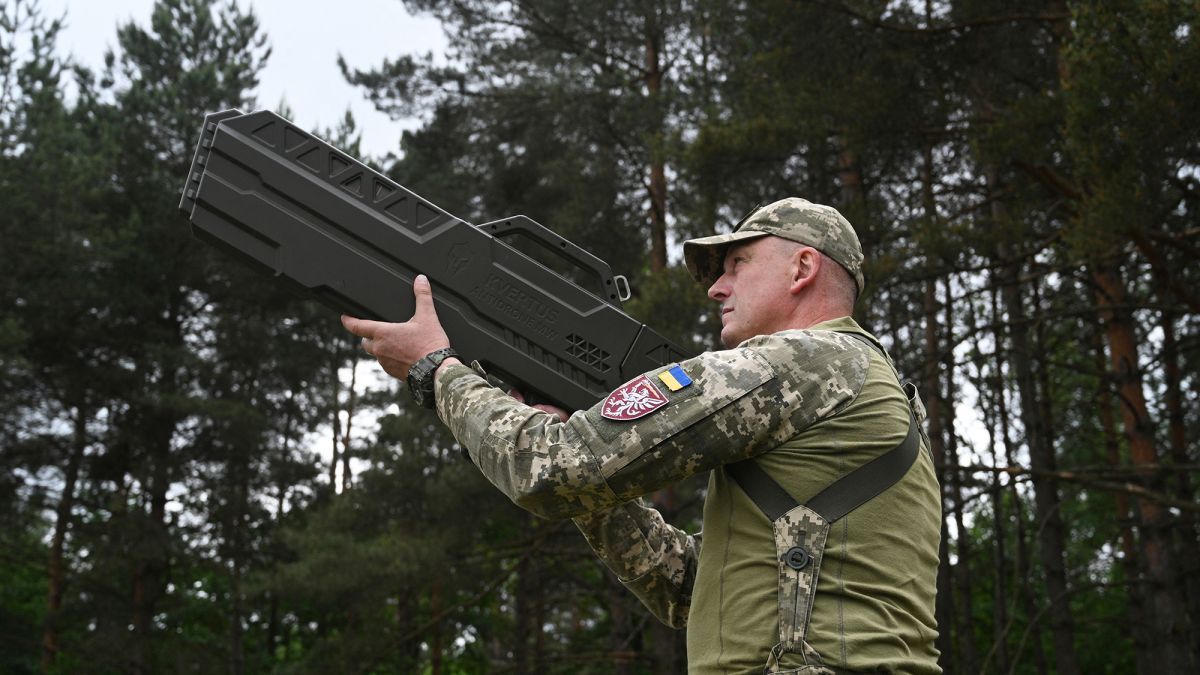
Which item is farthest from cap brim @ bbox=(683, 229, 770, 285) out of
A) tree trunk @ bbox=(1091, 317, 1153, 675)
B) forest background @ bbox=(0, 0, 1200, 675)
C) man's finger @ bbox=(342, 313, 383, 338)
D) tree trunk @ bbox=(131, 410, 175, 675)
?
tree trunk @ bbox=(131, 410, 175, 675)

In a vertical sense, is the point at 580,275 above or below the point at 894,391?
above

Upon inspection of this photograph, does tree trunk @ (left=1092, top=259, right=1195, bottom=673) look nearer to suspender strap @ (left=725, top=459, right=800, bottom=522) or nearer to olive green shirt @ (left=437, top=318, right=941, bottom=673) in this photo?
olive green shirt @ (left=437, top=318, right=941, bottom=673)

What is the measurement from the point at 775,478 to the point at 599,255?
1603cm

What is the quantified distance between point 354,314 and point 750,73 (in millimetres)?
11097

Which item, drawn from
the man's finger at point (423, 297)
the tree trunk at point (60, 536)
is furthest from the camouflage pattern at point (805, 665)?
the tree trunk at point (60, 536)

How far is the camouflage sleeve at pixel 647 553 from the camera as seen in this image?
309 centimetres

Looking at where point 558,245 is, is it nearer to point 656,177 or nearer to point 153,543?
point 656,177

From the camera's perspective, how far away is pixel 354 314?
3227 mm

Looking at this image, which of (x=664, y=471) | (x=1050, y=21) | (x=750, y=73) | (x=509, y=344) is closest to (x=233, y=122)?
(x=509, y=344)

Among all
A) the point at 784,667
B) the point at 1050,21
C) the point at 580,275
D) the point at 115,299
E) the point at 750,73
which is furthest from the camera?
the point at 115,299

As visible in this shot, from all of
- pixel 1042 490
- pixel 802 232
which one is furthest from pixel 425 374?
pixel 1042 490

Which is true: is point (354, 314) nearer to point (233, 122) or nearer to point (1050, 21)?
point (233, 122)

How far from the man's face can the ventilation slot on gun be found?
0.49 meters

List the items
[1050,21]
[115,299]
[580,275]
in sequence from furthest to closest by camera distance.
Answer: [115,299] < [580,275] < [1050,21]
